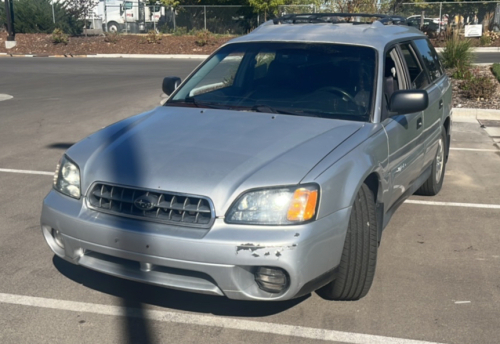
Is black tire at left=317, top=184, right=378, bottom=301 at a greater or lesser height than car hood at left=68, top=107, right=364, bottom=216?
lesser

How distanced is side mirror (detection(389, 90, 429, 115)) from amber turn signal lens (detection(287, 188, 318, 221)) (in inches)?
58.9

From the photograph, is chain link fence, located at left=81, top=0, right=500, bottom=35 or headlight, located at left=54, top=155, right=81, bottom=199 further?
chain link fence, located at left=81, top=0, right=500, bottom=35

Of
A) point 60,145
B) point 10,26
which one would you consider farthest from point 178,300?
point 10,26

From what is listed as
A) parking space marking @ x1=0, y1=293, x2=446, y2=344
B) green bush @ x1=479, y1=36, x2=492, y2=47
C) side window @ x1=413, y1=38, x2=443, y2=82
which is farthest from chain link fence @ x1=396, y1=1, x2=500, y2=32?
parking space marking @ x1=0, y1=293, x2=446, y2=344

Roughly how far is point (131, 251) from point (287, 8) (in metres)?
35.6

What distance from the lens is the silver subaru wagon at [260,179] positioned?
375cm

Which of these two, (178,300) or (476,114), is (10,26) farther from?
(178,300)

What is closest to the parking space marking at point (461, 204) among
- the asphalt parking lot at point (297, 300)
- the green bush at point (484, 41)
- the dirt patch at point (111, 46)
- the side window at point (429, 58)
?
the asphalt parking lot at point (297, 300)

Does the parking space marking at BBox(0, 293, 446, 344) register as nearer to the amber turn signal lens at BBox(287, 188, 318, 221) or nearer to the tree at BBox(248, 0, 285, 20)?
the amber turn signal lens at BBox(287, 188, 318, 221)

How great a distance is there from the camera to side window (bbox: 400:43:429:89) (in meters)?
6.08

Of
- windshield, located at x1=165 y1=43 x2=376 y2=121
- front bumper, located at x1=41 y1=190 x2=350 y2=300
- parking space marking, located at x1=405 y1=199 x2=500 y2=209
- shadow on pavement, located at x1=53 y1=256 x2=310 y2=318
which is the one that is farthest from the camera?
parking space marking, located at x1=405 y1=199 x2=500 y2=209

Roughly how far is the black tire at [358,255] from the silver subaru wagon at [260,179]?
0.04ft

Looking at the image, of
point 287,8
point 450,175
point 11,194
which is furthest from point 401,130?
point 287,8

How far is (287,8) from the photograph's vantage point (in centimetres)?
3800
